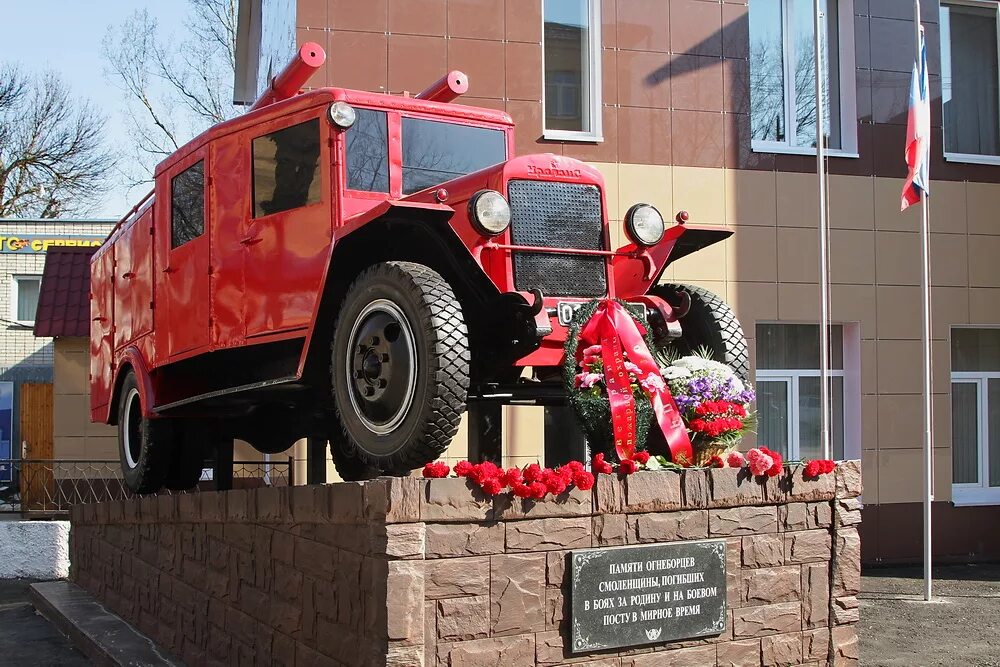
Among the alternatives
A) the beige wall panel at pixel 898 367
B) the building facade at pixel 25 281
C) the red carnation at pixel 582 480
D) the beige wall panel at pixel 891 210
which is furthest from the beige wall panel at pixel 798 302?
the building facade at pixel 25 281

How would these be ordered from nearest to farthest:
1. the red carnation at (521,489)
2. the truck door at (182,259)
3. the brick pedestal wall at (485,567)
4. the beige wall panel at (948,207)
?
the brick pedestal wall at (485,567)
the red carnation at (521,489)
the truck door at (182,259)
the beige wall panel at (948,207)

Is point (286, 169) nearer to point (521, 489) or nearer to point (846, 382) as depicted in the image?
point (521, 489)

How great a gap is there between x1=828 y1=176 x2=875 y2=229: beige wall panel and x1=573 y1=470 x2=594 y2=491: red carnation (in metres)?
7.69

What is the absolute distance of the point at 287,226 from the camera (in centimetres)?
632

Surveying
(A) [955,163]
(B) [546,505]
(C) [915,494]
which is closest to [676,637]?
(B) [546,505]

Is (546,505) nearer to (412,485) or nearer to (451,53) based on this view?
(412,485)

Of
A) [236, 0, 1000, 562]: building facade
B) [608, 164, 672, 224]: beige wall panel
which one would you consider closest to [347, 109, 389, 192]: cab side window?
[236, 0, 1000, 562]: building facade

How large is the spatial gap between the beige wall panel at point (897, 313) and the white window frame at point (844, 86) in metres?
1.50

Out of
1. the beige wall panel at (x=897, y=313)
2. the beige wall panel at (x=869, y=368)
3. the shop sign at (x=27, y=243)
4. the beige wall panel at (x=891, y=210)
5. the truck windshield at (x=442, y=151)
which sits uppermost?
the shop sign at (x=27, y=243)

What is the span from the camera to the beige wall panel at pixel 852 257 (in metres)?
11.7

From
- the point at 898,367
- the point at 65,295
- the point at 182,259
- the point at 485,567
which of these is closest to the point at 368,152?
the point at 182,259

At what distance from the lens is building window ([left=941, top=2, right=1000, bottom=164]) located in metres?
12.8

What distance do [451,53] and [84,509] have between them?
546 cm

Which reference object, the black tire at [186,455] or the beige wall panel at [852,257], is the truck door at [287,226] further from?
the beige wall panel at [852,257]
